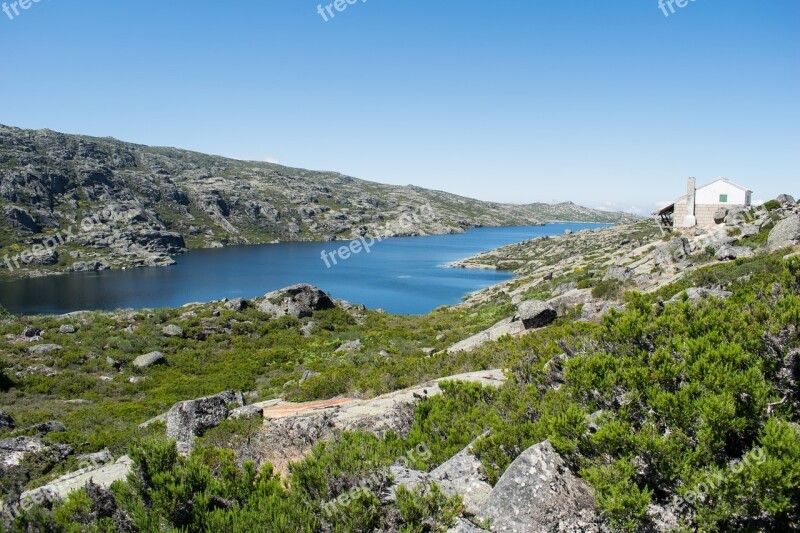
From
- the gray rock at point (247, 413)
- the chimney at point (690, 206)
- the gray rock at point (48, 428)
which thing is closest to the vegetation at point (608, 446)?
the gray rock at point (247, 413)

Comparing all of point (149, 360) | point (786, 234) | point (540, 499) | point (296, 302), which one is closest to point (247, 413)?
point (540, 499)

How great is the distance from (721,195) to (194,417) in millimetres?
45317

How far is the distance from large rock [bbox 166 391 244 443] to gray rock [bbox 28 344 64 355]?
23.2 metres

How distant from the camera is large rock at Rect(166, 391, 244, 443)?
411 inches

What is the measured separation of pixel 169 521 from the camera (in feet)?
16.0

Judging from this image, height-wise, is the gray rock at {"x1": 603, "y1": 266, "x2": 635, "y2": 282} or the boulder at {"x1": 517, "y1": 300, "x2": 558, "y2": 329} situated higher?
the gray rock at {"x1": 603, "y1": 266, "x2": 635, "y2": 282}

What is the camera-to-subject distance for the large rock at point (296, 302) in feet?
129

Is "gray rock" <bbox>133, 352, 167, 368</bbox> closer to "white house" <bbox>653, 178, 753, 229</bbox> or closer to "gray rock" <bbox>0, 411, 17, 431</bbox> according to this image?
"gray rock" <bbox>0, 411, 17, 431</bbox>

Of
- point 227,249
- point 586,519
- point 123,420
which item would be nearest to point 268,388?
point 123,420

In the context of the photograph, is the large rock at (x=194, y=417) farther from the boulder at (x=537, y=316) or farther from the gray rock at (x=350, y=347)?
the gray rock at (x=350, y=347)

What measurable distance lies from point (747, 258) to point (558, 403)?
68.4 ft

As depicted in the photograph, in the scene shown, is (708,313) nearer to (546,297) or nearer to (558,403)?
(558,403)

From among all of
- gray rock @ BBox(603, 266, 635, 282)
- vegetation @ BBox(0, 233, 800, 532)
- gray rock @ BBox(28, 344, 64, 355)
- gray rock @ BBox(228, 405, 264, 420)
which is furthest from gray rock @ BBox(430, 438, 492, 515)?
gray rock @ BBox(28, 344, 64, 355)

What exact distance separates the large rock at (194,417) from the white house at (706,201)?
142 feet
